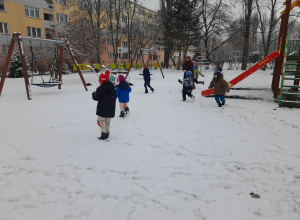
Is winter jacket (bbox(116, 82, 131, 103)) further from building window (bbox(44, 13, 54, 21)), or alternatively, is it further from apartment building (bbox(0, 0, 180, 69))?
building window (bbox(44, 13, 54, 21))

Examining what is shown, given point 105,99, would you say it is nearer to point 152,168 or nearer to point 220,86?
point 152,168

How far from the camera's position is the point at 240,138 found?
15.1ft

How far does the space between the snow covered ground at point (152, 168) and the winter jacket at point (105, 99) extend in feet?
2.15

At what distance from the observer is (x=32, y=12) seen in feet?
90.2

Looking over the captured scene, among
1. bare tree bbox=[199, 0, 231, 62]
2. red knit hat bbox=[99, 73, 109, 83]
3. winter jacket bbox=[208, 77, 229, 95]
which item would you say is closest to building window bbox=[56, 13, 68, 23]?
bare tree bbox=[199, 0, 231, 62]

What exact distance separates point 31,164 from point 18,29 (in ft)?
97.0

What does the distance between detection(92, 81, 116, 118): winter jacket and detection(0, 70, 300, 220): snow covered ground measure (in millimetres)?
656

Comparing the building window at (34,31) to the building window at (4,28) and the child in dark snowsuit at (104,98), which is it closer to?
the building window at (4,28)

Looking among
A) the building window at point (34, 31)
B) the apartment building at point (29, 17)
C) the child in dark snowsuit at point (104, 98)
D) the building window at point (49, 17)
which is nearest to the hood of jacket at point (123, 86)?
the child in dark snowsuit at point (104, 98)

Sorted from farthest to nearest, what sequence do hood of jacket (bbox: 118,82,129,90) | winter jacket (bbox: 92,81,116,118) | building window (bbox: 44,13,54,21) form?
1. building window (bbox: 44,13,54,21)
2. hood of jacket (bbox: 118,82,129,90)
3. winter jacket (bbox: 92,81,116,118)

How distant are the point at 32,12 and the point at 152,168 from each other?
107 ft

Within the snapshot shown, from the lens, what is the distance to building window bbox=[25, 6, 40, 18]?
87.9 feet

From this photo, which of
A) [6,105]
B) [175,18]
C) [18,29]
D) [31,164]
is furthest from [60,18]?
[31,164]

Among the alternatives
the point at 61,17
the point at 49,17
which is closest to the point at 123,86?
the point at 49,17
